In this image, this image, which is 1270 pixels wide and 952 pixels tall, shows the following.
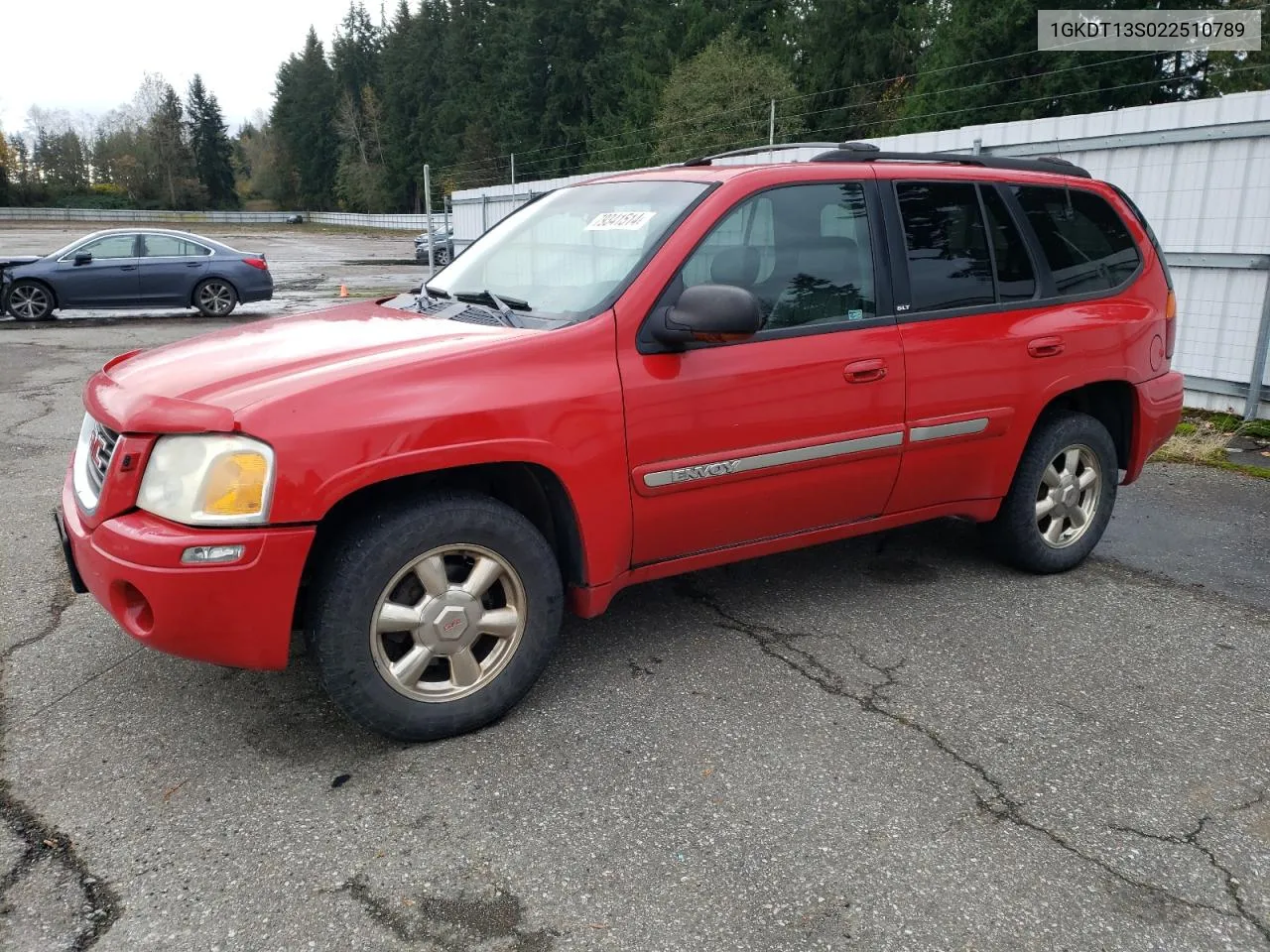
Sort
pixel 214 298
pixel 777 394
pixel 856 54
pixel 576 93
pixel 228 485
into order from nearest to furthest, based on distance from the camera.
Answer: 1. pixel 228 485
2. pixel 777 394
3. pixel 214 298
4. pixel 856 54
5. pixel 576 93

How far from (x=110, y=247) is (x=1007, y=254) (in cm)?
1482

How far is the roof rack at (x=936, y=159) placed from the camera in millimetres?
3951

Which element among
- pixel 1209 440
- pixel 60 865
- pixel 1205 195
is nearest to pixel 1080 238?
pixel 1209 440

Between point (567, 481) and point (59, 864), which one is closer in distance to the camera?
point (59, 864)

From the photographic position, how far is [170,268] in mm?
15484

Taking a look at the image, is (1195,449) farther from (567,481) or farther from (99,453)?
(99,453)

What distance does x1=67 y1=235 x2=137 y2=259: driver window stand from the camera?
15.2 metres

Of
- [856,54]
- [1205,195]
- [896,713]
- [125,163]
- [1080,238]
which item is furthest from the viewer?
[125,163]

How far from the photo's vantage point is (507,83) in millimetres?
63438

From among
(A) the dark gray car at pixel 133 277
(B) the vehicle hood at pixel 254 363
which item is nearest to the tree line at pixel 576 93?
(A) the dark gray car at pixel 133 277

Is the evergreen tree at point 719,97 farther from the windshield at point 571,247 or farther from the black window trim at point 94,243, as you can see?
the windshield at point 571,247

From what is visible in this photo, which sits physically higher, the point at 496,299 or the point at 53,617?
the point at 496,299

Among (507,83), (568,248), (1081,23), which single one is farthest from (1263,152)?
(507,83)

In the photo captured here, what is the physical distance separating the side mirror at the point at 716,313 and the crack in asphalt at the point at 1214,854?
177 cm
